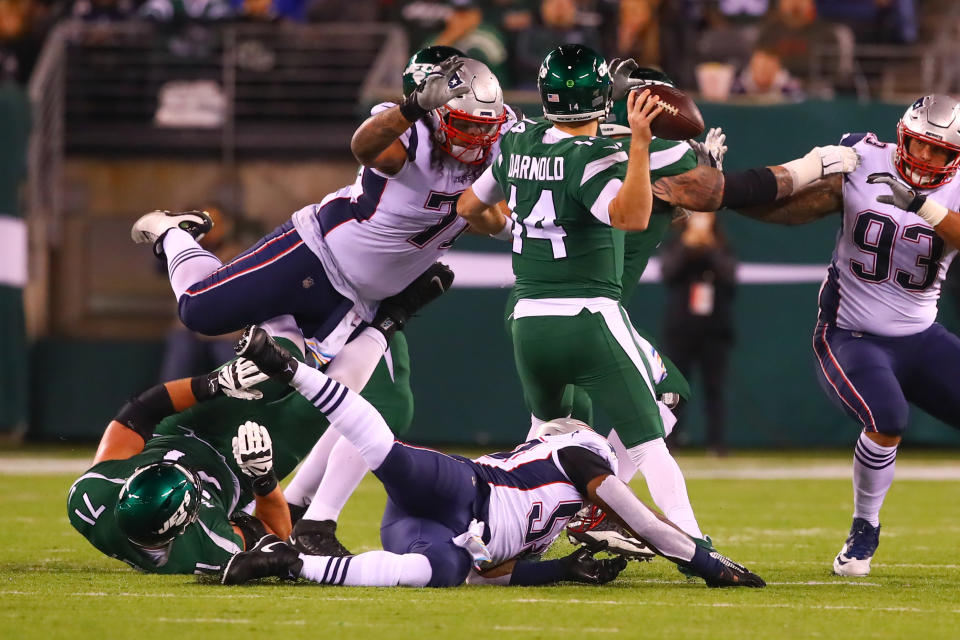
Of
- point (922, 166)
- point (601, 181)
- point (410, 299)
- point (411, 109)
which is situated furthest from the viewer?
point (410, 299)

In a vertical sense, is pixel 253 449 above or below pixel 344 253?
below

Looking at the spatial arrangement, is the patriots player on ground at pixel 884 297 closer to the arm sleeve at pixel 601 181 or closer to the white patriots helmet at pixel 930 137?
the white patriots helmet at pixel 930 137

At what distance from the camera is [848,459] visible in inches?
452

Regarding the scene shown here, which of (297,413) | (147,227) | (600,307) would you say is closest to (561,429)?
(600,307)

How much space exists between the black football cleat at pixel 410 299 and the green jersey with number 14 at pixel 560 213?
1003 mm

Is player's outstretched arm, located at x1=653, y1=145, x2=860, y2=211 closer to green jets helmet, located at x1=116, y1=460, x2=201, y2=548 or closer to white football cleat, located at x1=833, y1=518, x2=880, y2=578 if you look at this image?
white football cleat, located at x1=833, y1=518, x2=880, y2=578

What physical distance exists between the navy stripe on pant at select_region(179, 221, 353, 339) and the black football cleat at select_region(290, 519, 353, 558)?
95cm

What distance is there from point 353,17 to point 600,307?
7872 mm

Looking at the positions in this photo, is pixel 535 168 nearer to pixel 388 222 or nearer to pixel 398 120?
pixel 398 120

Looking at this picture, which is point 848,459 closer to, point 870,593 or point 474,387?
point 474,387

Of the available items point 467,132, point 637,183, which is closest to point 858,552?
point 637,183

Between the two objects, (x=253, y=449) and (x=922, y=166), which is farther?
(x=922, y=166)

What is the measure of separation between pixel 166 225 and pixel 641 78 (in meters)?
2.23

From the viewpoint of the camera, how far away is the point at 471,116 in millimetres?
5707
